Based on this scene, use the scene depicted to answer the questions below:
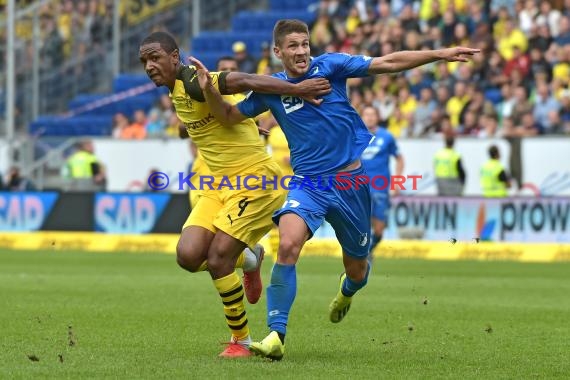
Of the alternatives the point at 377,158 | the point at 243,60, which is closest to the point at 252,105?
the point at 377,158

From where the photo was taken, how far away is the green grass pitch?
891 centimetres

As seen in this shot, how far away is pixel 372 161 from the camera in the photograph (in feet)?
63.0

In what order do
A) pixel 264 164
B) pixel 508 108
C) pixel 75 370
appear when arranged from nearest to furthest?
1. pixel 75 370
2. pixel 264 164
3. pixel 508 108

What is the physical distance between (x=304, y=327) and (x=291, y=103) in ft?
8.57

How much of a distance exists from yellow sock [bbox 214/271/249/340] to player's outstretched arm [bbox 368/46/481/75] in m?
1.86

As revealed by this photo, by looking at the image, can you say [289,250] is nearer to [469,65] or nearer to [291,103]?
[291,103]

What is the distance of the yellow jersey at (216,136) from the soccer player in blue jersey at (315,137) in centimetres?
23

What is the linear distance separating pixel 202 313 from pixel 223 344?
2.62m

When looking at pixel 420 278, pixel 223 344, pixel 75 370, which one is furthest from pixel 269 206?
pixel 420 278

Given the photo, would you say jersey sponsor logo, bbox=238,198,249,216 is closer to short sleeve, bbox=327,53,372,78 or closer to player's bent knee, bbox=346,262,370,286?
player's bent knee, bbox=346,262,370,286

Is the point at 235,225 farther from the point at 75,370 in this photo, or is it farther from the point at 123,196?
the point at 123,196

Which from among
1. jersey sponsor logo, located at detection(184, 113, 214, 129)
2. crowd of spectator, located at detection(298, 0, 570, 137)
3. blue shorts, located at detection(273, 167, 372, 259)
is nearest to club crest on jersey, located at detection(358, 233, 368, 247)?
blue shorts, located at detection(273, 167, 372, 259)

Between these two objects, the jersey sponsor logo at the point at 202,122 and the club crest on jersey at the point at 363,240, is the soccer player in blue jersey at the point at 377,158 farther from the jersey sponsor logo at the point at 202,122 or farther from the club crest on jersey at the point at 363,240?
the jersey sponsor logo at the point at 202,122

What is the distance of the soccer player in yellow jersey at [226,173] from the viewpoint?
977cm
